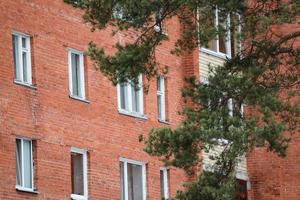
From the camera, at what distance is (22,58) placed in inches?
1714

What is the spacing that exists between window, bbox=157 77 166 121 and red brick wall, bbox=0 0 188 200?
0.90 m

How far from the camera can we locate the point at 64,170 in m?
44.5

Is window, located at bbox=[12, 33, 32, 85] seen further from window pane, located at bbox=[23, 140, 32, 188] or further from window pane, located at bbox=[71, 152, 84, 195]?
window pane, located at bbox=[71, 152, 84, 195]

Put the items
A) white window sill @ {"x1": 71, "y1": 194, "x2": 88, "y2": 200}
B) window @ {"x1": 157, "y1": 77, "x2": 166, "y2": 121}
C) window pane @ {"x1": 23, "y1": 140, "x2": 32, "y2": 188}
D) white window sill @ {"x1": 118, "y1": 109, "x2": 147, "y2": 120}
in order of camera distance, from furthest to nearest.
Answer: window @ {"x1": 157, "y1": 77, "x2": 166, "y2": 121}
white window sill @ {"x1": 118, "y1": 109, "x2": 147, "y2": 120}
white window sill @ {"x1": 71, "y1": 194, "x2": 88, "y2": 200}
window pane @ {"x1": 23, "y1": 140, "x2": 32, "y2": 188}

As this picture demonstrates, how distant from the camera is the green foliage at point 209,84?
35156 millimetres

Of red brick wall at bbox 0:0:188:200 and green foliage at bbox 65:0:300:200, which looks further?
red brick wall at bbox 0:0:188:200

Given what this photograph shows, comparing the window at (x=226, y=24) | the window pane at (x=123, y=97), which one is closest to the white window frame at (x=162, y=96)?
the window pane at (x=123, y=97)

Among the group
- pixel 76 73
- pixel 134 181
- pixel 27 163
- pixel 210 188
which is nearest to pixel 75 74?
pixel 76 73

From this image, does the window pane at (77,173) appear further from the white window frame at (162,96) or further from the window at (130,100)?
the white window frame at (162,96)

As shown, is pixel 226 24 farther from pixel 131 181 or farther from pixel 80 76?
pixel 131 181

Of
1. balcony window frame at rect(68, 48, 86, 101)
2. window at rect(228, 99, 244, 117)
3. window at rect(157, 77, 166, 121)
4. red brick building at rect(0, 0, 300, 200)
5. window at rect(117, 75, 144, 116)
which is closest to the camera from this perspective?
window at rect(228, 99, 244, 117)

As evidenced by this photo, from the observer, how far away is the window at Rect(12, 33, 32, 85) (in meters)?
43.2

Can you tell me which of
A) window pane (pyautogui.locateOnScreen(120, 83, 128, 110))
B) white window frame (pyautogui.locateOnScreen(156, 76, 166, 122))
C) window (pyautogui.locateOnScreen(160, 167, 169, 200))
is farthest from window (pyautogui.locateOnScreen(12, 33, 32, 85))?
window (pyautogui.locateOnScreen(160, 167, 169, 200))

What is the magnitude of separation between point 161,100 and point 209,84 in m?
13.5
